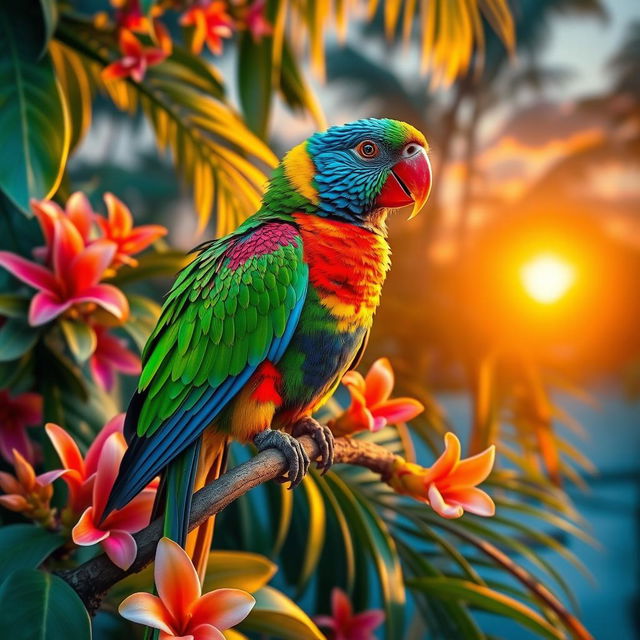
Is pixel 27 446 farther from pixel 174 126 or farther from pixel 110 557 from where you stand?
pixel 174 126

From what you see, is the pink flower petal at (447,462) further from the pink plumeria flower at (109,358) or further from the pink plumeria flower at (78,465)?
the pink plumeria flower at (109,358)

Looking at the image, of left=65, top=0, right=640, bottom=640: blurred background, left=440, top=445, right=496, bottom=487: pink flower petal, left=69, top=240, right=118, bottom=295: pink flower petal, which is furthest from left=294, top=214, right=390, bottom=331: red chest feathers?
left=65, top=0, right=640, bottom=640: blurred background

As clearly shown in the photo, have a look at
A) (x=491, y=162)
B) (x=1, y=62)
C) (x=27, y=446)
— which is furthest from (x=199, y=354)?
(x=491, y=162)

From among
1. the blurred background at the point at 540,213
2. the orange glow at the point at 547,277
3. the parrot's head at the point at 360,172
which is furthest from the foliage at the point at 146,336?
the orange glow at the point at 547,277

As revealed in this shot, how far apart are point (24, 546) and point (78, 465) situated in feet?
0.22

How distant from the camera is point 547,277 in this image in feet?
10.1

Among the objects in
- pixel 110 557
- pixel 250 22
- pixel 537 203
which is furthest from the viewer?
pixel 537 203

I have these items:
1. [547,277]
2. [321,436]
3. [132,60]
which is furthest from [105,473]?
A: [547,277]

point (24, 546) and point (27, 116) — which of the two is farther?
point (27, 116)

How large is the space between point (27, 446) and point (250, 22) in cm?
57

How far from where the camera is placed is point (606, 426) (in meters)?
3.18

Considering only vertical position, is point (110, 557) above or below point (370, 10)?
below

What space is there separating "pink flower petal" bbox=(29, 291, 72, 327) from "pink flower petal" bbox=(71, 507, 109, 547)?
0.21 metres

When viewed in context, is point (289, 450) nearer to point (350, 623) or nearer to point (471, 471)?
point (471, 471)
